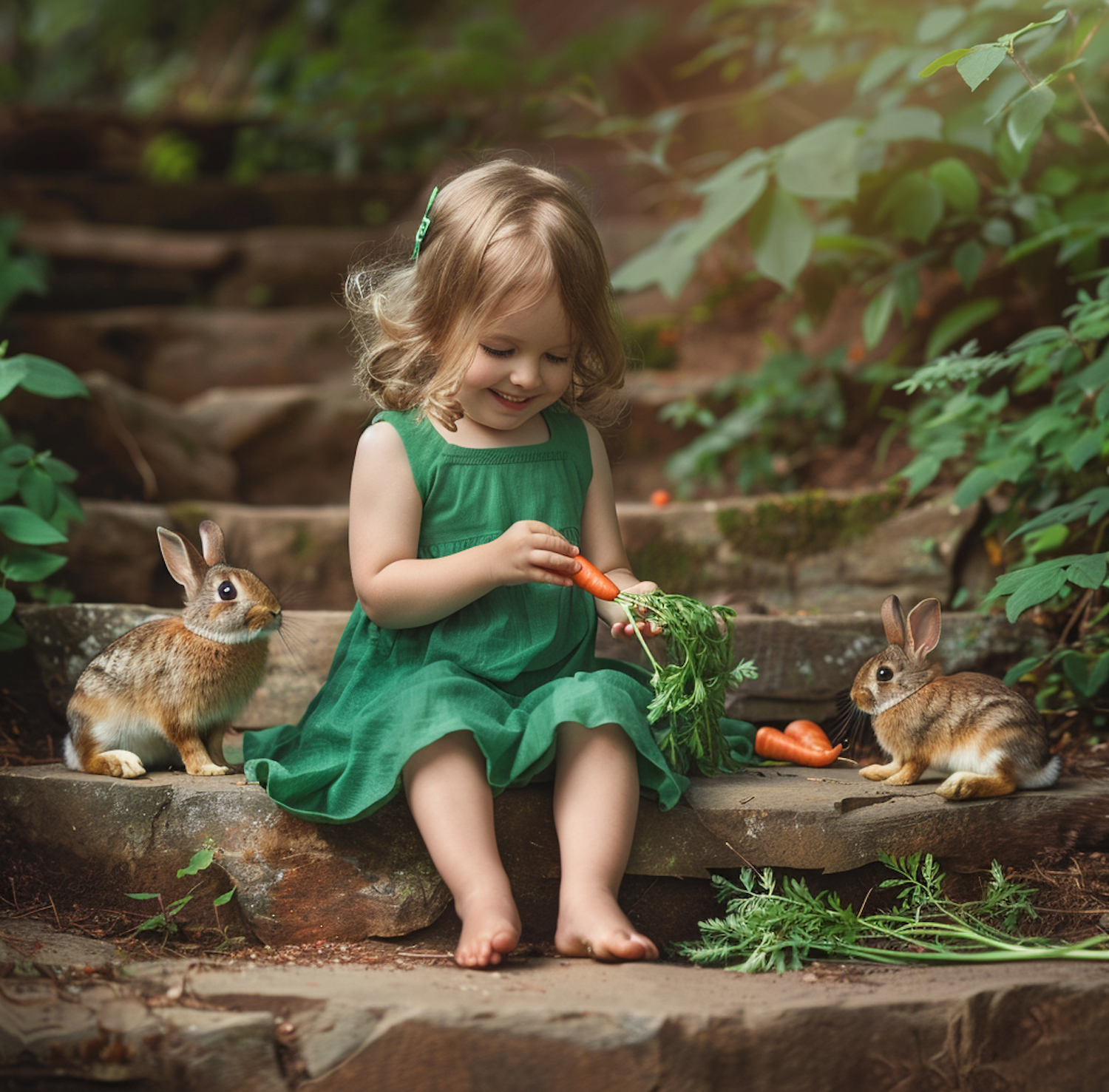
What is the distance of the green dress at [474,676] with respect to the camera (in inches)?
87.4

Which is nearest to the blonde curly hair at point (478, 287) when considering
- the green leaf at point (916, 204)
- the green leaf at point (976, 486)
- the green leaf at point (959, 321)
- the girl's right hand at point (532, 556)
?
the girl's right hand at point (532, 556)

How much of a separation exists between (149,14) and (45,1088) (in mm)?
11173

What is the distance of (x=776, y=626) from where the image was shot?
9.93 ft

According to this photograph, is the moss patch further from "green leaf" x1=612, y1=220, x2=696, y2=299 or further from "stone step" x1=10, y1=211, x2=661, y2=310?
"stone step" x1=10, y1=211, x2=661, y2=310

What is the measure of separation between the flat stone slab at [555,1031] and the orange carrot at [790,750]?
0.81 meters

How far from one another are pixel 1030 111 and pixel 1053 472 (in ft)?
4.03

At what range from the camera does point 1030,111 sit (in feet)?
7.84

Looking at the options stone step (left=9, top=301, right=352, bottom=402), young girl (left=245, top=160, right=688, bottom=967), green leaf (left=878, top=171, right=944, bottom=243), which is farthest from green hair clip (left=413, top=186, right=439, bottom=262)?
stone step (left=9, top=301, right=352, bottom=402)

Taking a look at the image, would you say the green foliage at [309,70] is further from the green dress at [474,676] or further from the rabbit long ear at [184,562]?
the rabbit long ear at [184,562]

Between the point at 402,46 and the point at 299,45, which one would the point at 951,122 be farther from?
the point at 299,45

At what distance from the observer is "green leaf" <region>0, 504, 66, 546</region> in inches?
106

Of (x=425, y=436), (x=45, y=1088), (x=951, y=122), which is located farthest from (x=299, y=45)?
(x=45, y=1088)

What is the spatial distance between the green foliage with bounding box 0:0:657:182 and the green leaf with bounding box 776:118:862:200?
3289 millimetres

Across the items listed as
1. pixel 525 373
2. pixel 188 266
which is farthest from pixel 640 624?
pixel 188 266
